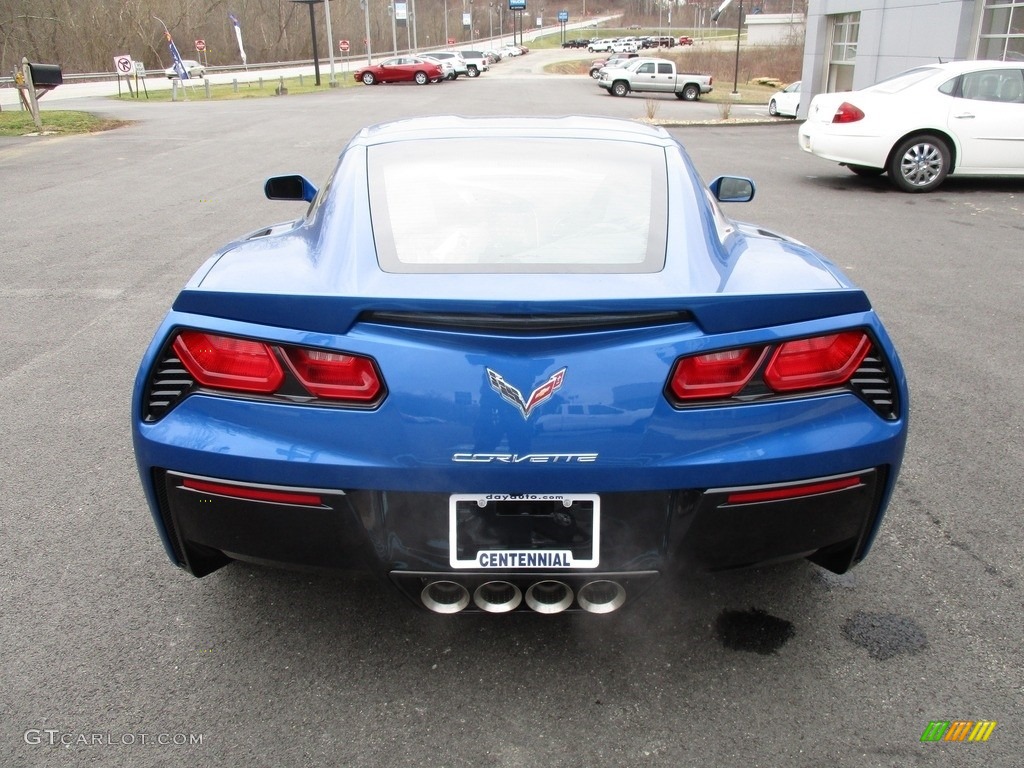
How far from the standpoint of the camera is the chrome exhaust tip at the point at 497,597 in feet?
7.70

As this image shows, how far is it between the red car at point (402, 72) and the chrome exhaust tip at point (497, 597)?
48.0 m

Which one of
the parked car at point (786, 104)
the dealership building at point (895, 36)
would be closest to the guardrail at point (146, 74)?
the parked car at point (786, 104)

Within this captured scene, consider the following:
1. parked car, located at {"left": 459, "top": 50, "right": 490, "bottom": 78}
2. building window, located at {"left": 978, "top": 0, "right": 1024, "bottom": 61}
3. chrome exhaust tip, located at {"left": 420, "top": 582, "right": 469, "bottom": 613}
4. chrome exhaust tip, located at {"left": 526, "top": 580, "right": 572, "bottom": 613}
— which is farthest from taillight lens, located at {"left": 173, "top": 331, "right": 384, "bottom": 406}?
parked car, located at {"left": 459, "top": 50, "right": 490, "bottom": 78}

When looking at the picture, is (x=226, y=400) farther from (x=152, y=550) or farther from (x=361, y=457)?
(x=152, y=550)

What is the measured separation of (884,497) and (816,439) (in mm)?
343

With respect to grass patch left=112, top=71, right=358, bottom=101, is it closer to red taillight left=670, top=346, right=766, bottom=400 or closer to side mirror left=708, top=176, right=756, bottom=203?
side mirror left=708, top=176, right=756, bottom=203

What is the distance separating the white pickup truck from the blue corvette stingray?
38.3 m

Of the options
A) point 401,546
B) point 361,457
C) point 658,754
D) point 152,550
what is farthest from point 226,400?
point 658,754

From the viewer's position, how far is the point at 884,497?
2.44 m

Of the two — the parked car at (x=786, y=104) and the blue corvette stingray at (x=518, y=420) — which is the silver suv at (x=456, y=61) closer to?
the parked car at (x=786, y=104)

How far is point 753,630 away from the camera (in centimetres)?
273

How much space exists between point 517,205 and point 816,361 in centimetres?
109

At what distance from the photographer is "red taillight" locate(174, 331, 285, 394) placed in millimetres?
2250

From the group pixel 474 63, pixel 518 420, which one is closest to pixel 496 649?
pixel 518 420
